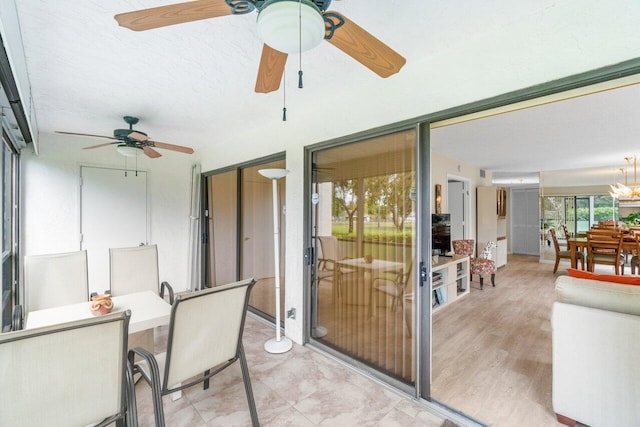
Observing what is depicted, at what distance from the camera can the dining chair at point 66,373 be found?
1.11m

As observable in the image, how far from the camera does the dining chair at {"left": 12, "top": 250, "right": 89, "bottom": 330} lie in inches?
96.5

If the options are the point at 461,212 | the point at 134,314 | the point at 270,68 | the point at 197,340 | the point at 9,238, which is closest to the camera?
the point at 270,68

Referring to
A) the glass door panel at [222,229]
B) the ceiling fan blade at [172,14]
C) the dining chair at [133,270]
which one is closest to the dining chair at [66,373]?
the ceiling fan blade at [172,14]

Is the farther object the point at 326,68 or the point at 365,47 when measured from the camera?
the point at 326,68

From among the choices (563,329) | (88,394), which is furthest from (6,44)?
(563,329)

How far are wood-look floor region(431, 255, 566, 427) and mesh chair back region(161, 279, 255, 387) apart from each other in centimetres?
162

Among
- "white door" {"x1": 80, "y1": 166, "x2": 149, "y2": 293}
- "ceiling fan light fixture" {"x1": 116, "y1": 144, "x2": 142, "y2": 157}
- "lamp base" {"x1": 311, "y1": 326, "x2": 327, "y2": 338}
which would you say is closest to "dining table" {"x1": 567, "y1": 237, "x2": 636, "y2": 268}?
"lamp base" {"x1": 311, "y1": 326, "x2": 327, "y2": 338}

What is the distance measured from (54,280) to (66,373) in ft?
6.10

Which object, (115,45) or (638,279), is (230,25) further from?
(638,279)

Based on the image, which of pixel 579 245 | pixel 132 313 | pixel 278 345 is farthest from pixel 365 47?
pixel 579 245

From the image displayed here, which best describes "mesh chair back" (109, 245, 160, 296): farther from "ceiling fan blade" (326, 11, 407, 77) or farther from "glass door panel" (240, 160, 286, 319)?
"ceiling fan blade" (326, 11, 407, 77)

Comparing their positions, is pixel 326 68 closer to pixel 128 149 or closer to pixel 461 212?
pixel 128 149

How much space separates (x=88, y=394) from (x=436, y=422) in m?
2.00

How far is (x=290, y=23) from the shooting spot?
99 cm
